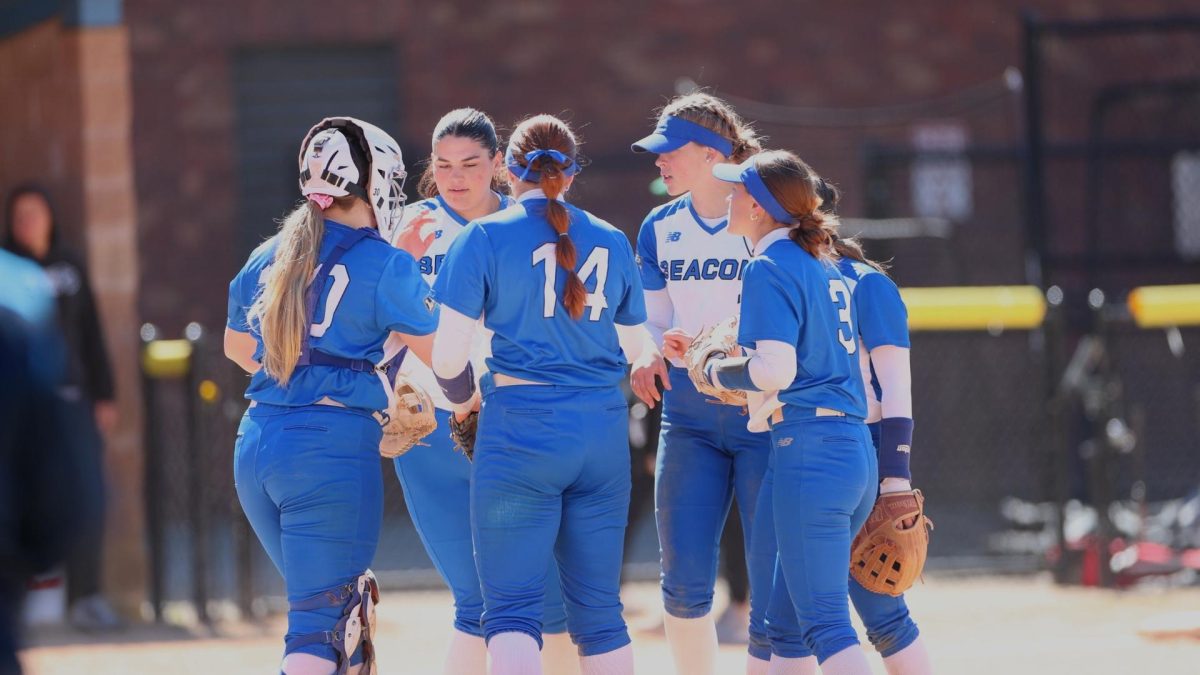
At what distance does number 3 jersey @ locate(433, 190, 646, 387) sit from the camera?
16.0ft

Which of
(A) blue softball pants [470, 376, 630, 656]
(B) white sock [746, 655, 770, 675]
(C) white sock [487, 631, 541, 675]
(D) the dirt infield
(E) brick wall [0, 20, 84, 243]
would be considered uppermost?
(E) brick wall [0, 20, 84, 243]

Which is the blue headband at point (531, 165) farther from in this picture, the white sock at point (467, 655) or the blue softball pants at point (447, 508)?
the white sock at point (467, 655)

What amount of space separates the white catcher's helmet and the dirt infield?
3.05 m

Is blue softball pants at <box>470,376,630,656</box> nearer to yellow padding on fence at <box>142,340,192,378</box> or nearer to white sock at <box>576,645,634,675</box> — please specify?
white sock at <box>576,645,634,675</box>

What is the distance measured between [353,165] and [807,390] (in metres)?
1.47

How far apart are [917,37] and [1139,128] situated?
1998mm

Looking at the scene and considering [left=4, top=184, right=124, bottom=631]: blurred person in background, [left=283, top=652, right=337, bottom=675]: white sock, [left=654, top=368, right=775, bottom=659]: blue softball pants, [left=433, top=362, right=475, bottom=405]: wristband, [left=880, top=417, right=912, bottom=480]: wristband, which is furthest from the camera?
[left=4, top=184, right=124, bottom=631]: blurred person in background

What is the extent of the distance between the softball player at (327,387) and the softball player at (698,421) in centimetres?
101

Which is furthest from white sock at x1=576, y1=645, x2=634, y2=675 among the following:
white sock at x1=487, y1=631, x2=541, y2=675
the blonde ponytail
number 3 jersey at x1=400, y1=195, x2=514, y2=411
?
the blonde ponytail

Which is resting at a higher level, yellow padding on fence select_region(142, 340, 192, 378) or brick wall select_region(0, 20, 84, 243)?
brick wall select_region(0, 20, 84, 243)

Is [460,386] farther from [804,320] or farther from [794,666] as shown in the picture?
[794,666]

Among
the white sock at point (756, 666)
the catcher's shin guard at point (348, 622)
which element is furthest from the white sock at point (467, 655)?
the white sock at point (756, 666)

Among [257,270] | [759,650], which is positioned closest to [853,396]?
[759,650]

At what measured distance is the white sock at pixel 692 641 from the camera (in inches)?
221
